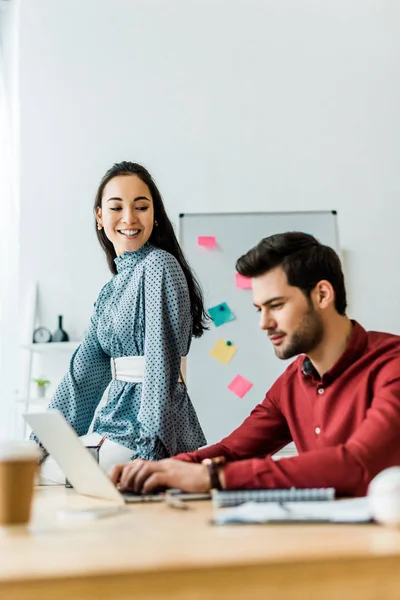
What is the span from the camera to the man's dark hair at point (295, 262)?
1514mm

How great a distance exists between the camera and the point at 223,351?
3.77m

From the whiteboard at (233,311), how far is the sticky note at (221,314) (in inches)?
0.7

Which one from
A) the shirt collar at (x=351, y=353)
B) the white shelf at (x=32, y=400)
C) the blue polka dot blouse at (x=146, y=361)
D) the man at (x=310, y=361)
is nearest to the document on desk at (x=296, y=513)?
the man at (x=310, y=361)

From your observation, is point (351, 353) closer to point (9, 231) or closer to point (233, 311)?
point (233, 311)

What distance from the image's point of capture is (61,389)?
2.09 m

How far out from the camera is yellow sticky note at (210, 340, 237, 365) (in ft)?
→ 12.4

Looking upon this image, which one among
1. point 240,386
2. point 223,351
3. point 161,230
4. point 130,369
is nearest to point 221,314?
point 223,351

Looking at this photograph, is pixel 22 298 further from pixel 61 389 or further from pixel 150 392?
pixel 150 392

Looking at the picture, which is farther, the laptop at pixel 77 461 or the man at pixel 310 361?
the man at pixel 310 361

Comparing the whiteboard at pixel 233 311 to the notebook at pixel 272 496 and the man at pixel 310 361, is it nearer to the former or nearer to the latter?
the man at pixel 310 361

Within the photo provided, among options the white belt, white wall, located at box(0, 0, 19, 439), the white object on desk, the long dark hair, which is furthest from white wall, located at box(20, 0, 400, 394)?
the white object on desk

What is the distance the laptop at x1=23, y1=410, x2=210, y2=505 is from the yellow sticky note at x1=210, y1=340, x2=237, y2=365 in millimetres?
2554

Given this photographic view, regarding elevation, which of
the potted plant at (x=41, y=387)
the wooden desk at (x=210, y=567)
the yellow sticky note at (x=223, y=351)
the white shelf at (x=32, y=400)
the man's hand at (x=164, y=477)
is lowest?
the white shelf at (x=32, y=400)

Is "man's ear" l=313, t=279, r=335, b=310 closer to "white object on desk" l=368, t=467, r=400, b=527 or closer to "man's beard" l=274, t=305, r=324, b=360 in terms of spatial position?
"man's beard" l=274, t=305, r=324, b=360
